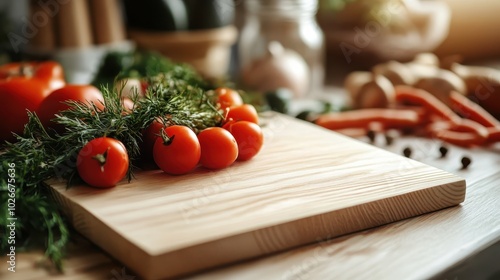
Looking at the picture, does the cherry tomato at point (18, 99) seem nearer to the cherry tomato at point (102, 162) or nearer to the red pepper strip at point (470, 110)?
the cherry tomato at point (102, 162)

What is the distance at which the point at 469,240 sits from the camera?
100cm

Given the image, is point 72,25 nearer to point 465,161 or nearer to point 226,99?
point 226,99

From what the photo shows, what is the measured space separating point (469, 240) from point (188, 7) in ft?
4.69

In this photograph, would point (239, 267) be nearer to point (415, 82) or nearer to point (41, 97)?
point (41, 97)

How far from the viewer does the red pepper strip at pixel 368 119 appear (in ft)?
5.45

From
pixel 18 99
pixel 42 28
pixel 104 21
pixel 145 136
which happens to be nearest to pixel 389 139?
pixel 145 136

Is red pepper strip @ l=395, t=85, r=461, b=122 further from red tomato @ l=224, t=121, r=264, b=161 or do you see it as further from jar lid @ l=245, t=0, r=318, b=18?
red tomato @ l=224, t=121, r=264, b=161

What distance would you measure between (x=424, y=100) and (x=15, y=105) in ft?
3.58

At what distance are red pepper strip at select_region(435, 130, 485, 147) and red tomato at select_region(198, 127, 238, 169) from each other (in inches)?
27.4

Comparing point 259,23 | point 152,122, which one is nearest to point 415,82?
point 259,23

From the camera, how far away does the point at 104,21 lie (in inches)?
80.4

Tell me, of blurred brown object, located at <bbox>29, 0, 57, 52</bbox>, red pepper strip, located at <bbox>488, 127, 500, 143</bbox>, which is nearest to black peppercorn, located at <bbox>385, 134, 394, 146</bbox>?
red pepper strip, located at <bbox>488, 127, 500, 143</bbox>

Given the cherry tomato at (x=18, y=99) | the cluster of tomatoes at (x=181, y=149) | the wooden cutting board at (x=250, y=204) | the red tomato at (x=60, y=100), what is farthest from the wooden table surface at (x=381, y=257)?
the cherry tomato at (x=18, y=99)

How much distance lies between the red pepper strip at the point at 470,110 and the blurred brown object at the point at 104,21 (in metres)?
1.13
